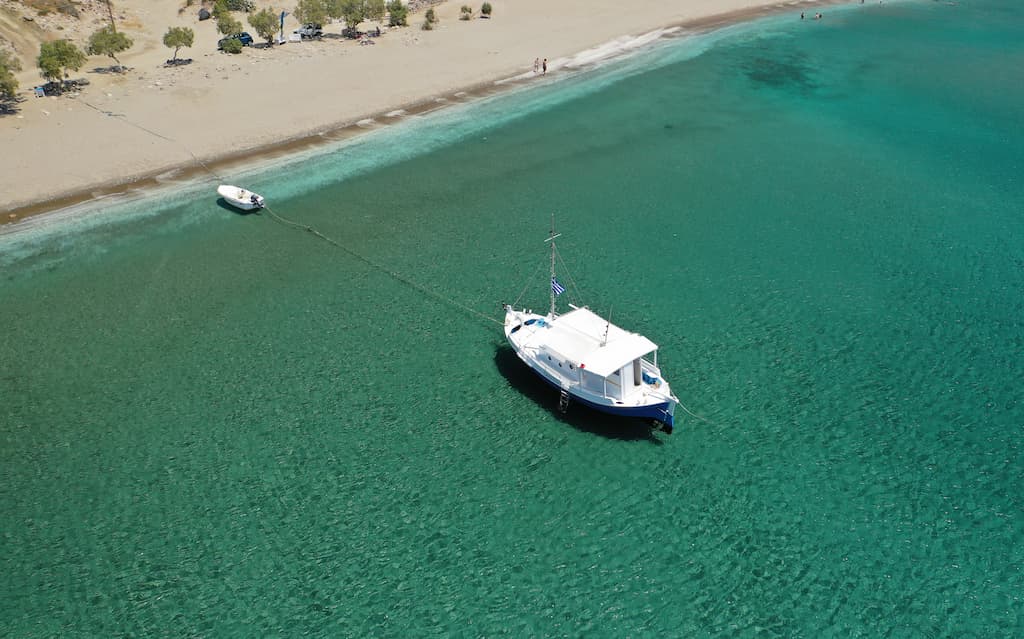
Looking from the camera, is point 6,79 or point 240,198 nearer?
point 240,198

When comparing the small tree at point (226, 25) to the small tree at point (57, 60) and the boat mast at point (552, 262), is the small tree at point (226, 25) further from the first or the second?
the boat mast at point (552, 262)

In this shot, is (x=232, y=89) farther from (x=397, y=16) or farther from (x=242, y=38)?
(x=397, y=16)

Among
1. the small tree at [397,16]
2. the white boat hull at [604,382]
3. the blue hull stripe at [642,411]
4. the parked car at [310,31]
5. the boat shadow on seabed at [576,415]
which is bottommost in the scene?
the boat shadow on seabed at [576,415]

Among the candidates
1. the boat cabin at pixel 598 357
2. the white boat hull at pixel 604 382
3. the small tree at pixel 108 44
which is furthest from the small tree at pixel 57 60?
the boat cabin at pixel 598 357

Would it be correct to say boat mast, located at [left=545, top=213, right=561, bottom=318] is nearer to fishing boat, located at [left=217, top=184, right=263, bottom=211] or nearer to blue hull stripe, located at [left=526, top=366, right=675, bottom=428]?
blue hull stripe, located at [left=526, top=366, right=675, bottom=428]

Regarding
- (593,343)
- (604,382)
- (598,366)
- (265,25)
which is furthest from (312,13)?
(604,382)

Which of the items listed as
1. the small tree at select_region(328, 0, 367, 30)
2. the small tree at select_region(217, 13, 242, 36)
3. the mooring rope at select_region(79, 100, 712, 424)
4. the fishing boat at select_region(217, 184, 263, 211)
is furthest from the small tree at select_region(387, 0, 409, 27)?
the fishing boat at select_region(217, 184, 263, 211)

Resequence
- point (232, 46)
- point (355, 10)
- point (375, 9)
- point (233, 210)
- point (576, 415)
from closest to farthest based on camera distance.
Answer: point (576, 415)
point (233, 210)
point (232, 46)
point (355, 10)
point (375, 9)
